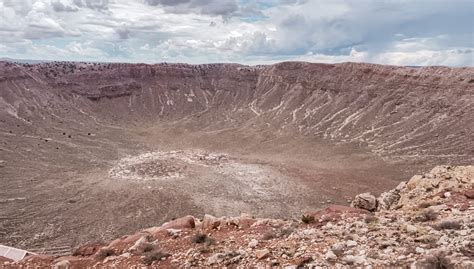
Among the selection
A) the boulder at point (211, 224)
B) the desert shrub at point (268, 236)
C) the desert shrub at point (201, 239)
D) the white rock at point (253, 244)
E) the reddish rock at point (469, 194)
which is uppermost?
the reddish rock at point (469, 194)

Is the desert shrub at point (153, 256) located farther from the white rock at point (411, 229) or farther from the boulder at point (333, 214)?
the white rock at point (411, 229)

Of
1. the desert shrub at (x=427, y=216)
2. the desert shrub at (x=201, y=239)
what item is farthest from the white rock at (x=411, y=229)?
the desert shrub at (x=201, y=239)

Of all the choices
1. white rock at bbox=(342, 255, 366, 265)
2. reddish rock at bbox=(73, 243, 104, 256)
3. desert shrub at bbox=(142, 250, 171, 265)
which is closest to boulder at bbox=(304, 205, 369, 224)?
white rock at bbox=(342, 255, 366, 265)

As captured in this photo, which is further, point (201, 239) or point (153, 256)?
point (201, 239)

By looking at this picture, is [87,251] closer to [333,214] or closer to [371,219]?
[333,214]

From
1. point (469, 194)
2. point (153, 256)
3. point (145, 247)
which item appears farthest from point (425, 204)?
point (145, 247)
